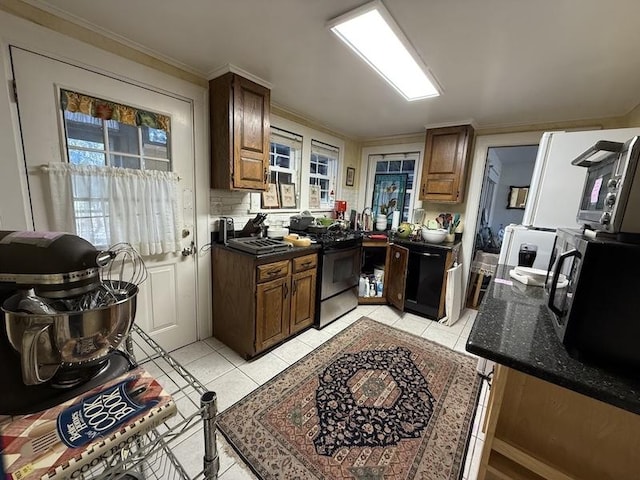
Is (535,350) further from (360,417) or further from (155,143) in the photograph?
(155,143)

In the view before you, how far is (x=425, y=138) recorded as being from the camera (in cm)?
338

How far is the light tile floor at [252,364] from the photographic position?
1.39 m

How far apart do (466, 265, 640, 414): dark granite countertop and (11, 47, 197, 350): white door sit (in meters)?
2.15

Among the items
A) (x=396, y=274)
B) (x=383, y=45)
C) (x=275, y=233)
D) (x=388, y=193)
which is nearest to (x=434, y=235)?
(x=396, y=274)

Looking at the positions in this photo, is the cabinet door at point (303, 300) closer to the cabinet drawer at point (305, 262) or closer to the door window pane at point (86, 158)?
the cabinet drawer at point (305, 262)

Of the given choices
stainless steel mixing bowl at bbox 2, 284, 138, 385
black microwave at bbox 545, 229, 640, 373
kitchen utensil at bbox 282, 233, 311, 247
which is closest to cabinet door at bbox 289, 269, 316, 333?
kitchen utensil at bbox 282, 233, 311, 247

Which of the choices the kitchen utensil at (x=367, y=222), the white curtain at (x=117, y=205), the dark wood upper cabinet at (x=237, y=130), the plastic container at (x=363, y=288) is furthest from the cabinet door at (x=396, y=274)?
the white curtain at (x=117, y=205)

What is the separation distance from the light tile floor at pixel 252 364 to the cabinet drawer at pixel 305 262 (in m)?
0.69

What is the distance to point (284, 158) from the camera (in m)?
3.06

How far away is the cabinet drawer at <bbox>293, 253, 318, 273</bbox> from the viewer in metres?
2.35

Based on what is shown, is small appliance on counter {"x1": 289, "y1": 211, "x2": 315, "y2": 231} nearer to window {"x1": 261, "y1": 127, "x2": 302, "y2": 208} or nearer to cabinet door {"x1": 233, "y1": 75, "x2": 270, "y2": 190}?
window {"x1": 261, "y1": 127, "x2": 302, "y2": 208}

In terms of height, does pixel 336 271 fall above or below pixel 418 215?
below

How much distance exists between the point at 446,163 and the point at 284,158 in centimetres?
191

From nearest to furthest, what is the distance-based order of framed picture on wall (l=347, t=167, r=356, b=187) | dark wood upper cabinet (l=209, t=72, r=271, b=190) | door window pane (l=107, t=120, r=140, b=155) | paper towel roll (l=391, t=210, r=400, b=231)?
door window pane (l=107, t=120, r=140, b=155), dark wood upper cabinet (l=209, t=72, r=271, b=190), paper towel roll (l=391, t=210, r=400, b=231), framed picture on wall (l=347, t=167, r=356, b=187)
